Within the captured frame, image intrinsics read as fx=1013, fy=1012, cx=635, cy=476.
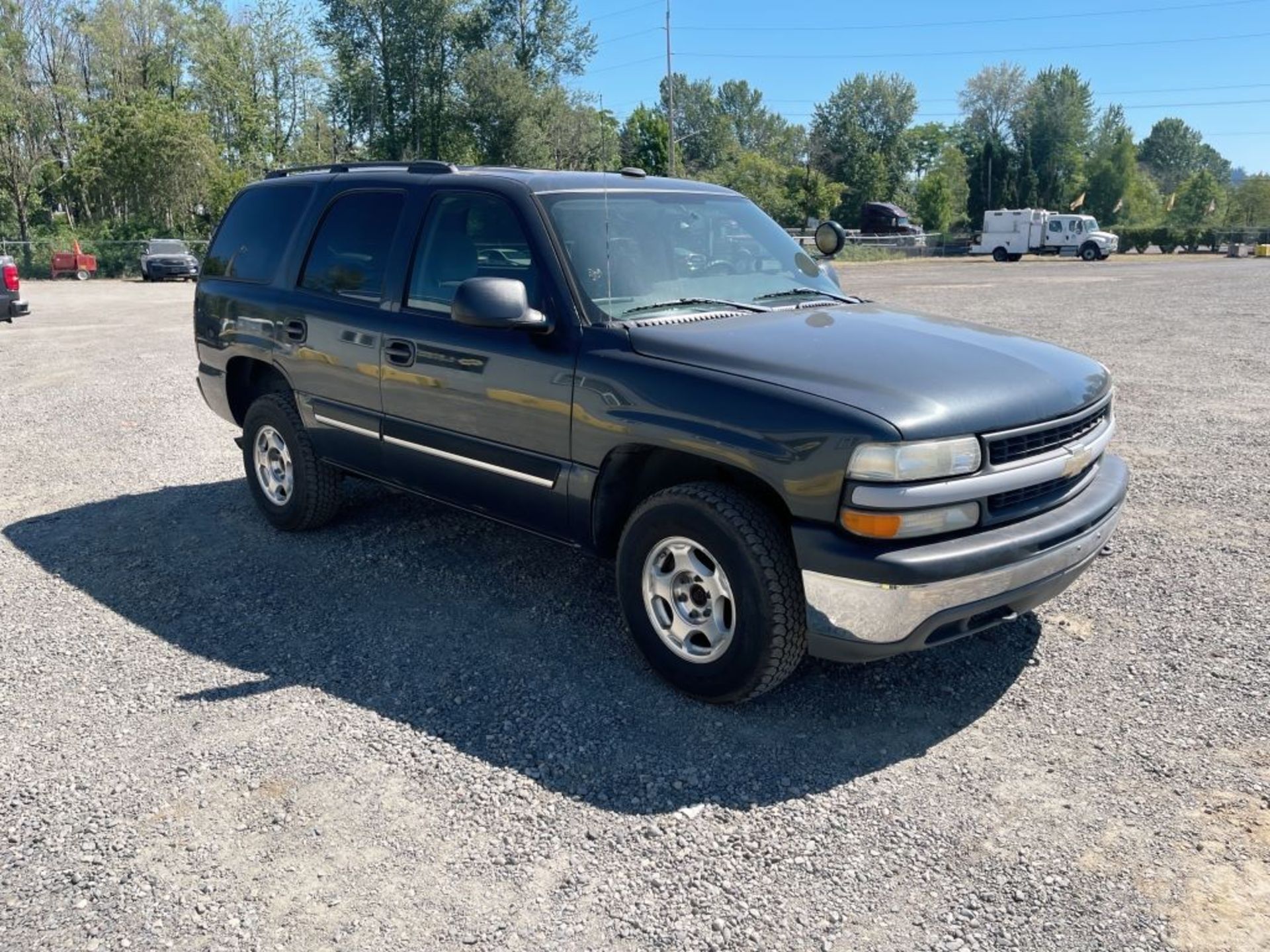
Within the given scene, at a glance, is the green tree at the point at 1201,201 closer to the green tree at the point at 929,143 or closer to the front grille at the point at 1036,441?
the green tree at the point at 929,143

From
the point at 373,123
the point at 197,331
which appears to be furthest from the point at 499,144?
the point at 197,331

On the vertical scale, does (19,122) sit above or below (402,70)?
below

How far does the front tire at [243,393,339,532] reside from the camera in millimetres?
5508

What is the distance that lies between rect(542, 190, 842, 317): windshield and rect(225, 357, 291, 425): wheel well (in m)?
2.33

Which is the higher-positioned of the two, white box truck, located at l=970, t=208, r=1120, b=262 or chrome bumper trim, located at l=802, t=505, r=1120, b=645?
white box truck, located at l=970, t=208, r=1120, b=262

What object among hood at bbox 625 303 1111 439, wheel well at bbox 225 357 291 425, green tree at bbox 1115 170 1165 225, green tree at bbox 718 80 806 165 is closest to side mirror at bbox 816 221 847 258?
hood at bbox 625 303 1111 439

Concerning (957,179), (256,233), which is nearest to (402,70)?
(256,233)

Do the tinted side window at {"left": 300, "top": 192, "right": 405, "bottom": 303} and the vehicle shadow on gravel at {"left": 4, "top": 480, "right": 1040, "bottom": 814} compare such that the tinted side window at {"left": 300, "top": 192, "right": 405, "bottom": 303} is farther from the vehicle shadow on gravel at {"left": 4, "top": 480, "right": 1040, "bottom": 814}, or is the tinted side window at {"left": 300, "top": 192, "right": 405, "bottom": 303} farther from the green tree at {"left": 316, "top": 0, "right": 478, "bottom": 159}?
the green tree at {"left": 316, "top": 0, "right": 478, "bottom": 159}

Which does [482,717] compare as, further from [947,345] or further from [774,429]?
[947,345]

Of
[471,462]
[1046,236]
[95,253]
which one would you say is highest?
[1046,236]

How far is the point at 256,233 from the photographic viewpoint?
19.0 feet

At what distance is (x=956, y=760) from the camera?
3.43 metres

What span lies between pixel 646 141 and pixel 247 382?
8684 centimetres

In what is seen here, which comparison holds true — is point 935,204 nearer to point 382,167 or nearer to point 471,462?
point 382,167
